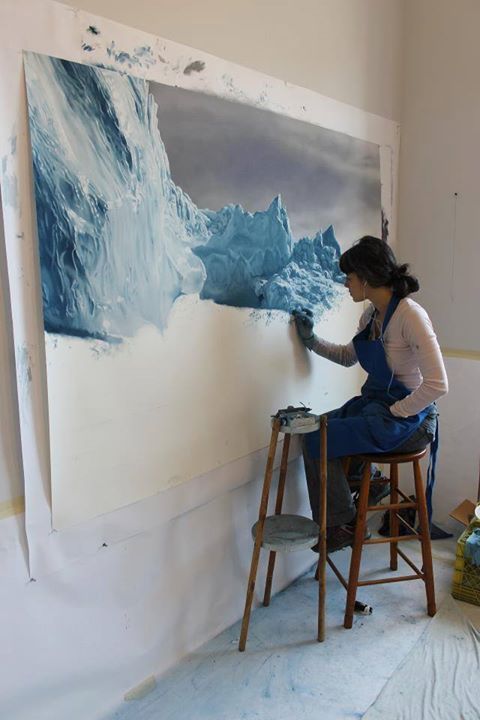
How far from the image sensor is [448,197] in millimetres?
2988

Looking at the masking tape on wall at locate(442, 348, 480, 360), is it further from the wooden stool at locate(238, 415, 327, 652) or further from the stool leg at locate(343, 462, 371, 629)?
the wooden stool at locate(238, 415, 327, 652)

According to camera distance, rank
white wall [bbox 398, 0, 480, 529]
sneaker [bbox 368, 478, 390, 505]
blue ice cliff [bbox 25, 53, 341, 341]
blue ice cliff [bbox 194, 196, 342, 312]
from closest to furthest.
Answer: blue ice cliff [bbox 25, 53, 341, 341] < blue ice cliff [bbox 194, 196, 342, 312] < sneaker [bbox 368, 478, 390, 505] < white wall [bbox 398, 0, 480, 529]

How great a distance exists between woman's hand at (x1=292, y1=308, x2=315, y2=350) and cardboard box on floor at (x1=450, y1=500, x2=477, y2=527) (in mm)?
1267

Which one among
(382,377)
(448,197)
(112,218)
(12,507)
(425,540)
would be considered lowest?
(425,540)

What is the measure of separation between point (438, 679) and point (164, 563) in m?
1.02

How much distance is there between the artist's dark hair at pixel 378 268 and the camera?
2.24 metres

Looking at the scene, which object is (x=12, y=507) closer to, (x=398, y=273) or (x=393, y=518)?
(x=398, y=273)

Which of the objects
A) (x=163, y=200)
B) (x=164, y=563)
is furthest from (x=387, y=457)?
(x=163, y=200)

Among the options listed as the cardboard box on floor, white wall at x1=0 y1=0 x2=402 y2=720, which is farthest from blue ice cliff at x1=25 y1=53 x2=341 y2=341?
the cardboard box on floor

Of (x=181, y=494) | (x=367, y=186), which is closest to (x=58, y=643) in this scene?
(x=181, y=494)

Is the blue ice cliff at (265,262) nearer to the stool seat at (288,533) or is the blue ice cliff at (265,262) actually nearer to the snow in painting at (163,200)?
the snow in painting at (163,200)

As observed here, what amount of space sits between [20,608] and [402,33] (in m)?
2.99

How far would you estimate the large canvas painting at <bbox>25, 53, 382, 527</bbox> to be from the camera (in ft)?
5.19

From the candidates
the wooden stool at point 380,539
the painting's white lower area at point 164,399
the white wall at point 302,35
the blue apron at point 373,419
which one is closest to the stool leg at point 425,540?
the wooden stool at point 380,539
